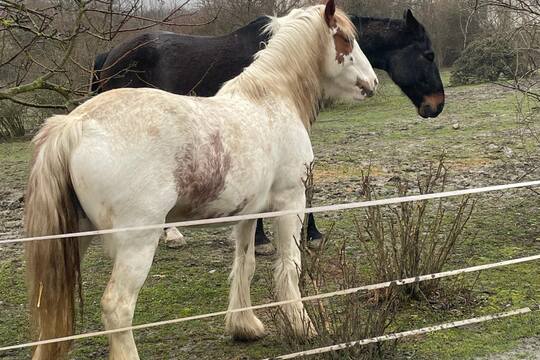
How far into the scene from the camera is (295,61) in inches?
147

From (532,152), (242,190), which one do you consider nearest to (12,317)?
(242,190)

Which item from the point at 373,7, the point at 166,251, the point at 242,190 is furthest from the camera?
the point at 373,7

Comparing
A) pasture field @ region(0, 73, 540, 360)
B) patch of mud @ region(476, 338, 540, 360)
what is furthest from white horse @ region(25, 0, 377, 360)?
patch of mud @ region(476, 338, 540, 360)

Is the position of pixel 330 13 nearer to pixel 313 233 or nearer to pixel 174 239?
pixel 313 233

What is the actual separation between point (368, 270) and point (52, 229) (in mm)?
2816

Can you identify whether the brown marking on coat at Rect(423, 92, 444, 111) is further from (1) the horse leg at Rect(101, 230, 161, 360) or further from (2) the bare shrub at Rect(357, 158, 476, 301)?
(1) the horse leg at Rect(101, 230, 161, 360)

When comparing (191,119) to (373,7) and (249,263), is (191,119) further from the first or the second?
(373,7)

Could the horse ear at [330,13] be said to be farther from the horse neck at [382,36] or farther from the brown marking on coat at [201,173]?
the horse neck at [382,36]

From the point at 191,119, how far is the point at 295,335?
1.30 m

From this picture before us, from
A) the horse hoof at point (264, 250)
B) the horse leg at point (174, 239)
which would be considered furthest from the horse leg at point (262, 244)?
the horse leg at point (174, 239)

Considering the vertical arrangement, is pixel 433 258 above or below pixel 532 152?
above

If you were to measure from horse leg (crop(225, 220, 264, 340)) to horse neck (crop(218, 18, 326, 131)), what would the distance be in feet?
2.66

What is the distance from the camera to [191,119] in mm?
2914

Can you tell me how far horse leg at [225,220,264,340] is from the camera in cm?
364
